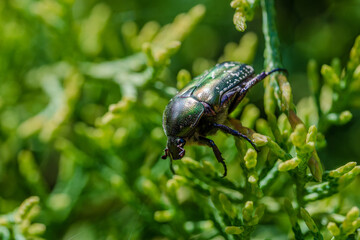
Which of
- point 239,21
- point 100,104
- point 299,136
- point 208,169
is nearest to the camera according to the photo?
point 299,136

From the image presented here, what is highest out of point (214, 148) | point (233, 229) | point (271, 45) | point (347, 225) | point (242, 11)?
point (242, 11)

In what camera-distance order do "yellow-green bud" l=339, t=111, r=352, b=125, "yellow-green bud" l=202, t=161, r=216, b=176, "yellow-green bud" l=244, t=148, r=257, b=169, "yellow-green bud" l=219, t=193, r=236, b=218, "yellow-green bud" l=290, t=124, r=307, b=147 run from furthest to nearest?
"yellow-green bud" l=339, t=111, r=352, b=125
"yellow-green bud" l=202, t=161, r=216, b=176
"yellow-green bud" l=219, t=193, r=236, b=218
"yellow-green bud" l=244, t=148, r=257, b=169
"yellow-green bud" l=290, t=124, r=307, b=147

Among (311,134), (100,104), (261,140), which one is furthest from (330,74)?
(100,104)

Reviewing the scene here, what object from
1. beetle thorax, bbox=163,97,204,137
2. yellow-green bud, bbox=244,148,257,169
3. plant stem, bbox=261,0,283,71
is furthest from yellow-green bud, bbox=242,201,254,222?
plant stem, bbox=261,0,283,71

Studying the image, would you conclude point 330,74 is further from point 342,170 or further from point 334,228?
point 334,228

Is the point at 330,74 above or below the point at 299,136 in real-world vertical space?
above

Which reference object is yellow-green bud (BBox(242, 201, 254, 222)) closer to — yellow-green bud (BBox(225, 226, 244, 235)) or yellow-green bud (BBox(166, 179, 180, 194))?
yellow-green bud (BBox(225, 226, 244, 235))

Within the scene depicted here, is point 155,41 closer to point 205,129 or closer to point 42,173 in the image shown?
point 205,129
